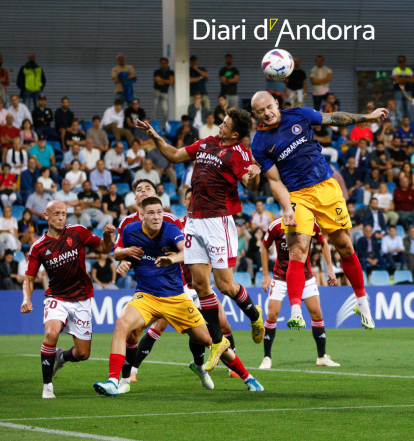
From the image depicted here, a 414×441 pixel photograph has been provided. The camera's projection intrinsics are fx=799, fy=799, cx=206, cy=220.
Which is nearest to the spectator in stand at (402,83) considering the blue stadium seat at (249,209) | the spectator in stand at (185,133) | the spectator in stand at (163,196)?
the blue stadium seat at (249,209)

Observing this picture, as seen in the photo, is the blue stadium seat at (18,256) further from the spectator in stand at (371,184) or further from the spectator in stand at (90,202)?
the spectator in stand at (371,184)

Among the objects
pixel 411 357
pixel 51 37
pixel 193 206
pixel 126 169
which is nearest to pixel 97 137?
pixel 126 169

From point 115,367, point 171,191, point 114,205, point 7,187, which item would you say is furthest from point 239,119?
point 171,191

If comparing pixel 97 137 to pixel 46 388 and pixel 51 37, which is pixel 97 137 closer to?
pixel 51 37

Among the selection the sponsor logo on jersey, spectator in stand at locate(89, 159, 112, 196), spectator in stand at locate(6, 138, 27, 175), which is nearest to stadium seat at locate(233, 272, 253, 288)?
spectator in stand at locate(89, 159, 112, 196)

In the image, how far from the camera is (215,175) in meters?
8.49

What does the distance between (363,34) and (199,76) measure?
931 centimetres

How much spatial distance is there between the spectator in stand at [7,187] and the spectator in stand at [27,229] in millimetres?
677

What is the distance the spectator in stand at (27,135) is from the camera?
21406mm

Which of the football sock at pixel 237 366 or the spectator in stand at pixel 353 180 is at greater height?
the spectator in stand at pixel 353 180

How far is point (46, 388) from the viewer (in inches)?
324

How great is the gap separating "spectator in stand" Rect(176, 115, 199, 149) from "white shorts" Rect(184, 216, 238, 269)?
13.3 m

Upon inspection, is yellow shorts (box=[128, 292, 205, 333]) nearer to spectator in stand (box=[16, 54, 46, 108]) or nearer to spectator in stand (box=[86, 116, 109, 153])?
spectator in stand (box=[86, 116, 109, 153])

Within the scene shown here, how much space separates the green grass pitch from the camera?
5883mm
